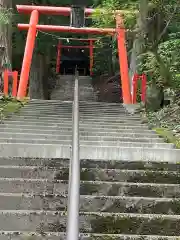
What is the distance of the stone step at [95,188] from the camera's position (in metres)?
4.63

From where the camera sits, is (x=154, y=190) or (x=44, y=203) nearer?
(x=44, y=203)

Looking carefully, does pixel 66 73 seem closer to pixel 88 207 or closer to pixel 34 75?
pixel 34 75

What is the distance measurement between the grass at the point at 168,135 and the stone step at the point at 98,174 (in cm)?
180

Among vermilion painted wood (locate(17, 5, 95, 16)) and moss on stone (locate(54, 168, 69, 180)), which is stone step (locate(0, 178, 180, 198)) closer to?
moss on stone (locate(54, 168, 69, 180))

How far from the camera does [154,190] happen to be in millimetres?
4703

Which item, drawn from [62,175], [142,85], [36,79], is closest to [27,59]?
[142,85]

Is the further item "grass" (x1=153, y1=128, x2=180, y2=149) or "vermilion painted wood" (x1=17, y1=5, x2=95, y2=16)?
"vermilion painted wood" (x1=17, y1=5, x2=95, y2=16)

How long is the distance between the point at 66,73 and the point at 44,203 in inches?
1046

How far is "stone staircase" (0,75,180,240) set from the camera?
3830mm

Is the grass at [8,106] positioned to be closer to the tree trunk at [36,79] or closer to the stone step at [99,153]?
the stone step at [99,153]

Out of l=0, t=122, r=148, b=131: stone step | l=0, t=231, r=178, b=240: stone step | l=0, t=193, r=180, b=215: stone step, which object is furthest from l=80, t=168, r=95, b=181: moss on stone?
l=0, t=122, r=148, b=131: stone step

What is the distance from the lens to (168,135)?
7.71 metres

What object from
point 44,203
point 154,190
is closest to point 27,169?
point 44,203

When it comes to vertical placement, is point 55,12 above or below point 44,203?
above
